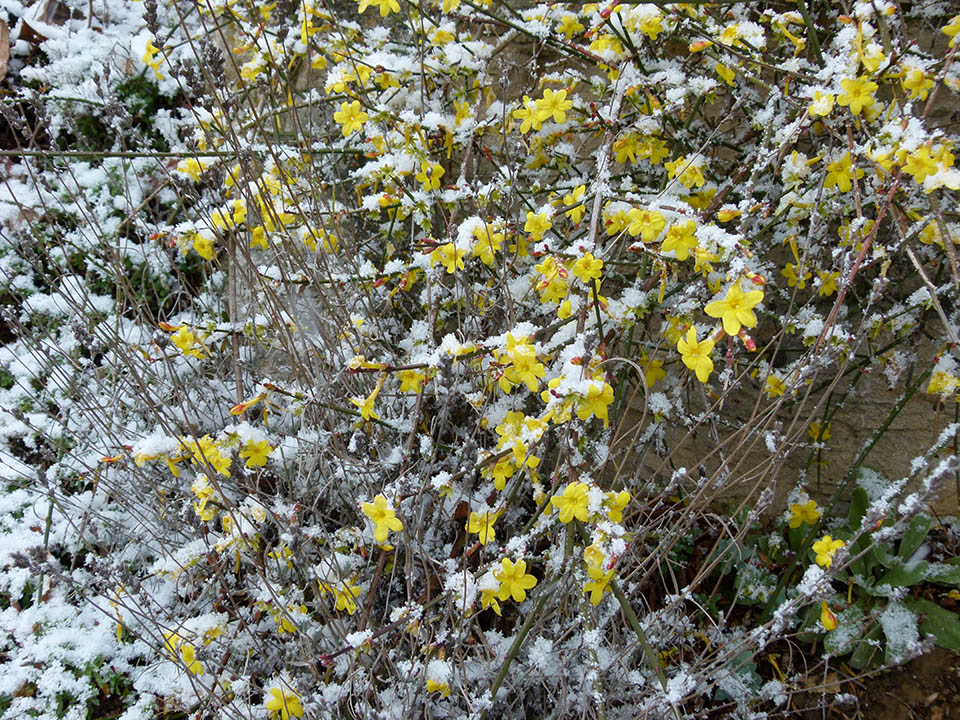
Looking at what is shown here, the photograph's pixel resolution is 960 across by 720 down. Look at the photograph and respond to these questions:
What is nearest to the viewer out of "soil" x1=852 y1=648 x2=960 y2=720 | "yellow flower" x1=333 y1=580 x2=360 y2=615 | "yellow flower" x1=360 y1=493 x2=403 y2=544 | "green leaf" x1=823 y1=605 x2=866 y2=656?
"yellow flower" x1=360 y1=493 x2=403 y2=544

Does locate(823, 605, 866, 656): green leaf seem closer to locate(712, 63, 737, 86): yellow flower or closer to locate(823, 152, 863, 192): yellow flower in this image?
locate(823, 152, 863, 192): yellow flower

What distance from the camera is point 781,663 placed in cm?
236

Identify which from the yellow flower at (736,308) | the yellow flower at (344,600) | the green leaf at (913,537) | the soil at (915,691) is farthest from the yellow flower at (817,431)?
the yellow flower at (344,600)

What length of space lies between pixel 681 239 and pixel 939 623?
5.27 feet

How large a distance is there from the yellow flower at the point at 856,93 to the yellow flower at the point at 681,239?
52 cm

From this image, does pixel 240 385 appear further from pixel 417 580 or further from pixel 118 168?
pixel 118 168

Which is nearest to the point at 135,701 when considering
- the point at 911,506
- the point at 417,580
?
the point at 417,580

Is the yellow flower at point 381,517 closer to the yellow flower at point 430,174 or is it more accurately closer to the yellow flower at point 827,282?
the yellow flower at point 430,174

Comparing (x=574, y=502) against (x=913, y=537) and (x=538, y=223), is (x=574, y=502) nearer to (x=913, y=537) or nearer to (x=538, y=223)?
(x=538, y=223)

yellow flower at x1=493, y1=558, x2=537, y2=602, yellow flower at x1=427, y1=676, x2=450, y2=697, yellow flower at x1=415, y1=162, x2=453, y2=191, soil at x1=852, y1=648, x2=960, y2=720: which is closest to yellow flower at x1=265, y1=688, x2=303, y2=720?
yellow flower at x1=427, y1=676, x2=450, y2=697

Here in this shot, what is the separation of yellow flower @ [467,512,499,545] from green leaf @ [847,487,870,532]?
1504mm

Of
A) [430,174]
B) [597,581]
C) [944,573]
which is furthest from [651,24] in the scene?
[944,573]

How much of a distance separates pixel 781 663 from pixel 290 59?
2922 mm

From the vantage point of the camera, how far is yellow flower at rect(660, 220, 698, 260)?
1671 mm
